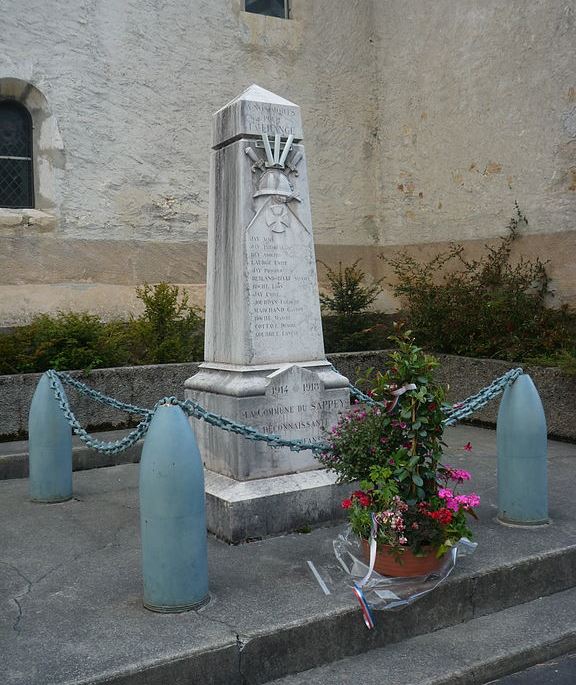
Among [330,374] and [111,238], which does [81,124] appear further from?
[330,374]

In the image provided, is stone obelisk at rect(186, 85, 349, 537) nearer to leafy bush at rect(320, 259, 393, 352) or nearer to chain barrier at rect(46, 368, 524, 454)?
chain barrier at rect(46, 368, 524, 454)

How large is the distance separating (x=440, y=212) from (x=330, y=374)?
21.8 ft

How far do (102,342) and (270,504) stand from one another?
4194 mm

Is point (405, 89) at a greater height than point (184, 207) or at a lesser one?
greater

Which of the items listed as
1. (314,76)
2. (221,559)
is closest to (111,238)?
(314,76)

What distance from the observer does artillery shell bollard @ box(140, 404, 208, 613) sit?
338cm

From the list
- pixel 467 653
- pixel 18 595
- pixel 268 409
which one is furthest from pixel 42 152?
pixel 467 653

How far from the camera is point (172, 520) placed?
3375 mm

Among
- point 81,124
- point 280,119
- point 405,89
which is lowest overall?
point 280,119

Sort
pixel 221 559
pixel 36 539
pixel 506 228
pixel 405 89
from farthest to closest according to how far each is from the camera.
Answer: pixel 405 89
pixel 506 228
pixel 36 539
pixel 221 559

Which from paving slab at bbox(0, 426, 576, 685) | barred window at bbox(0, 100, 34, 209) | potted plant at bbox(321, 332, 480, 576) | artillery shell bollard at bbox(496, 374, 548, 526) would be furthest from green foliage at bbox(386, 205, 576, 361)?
barred window at bbox(0, 100, 34, 209)

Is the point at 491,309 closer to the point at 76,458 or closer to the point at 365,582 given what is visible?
the point at 76,458

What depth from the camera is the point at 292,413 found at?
195 inches

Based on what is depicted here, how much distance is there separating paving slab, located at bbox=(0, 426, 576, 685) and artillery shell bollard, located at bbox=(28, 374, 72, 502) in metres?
0.34
